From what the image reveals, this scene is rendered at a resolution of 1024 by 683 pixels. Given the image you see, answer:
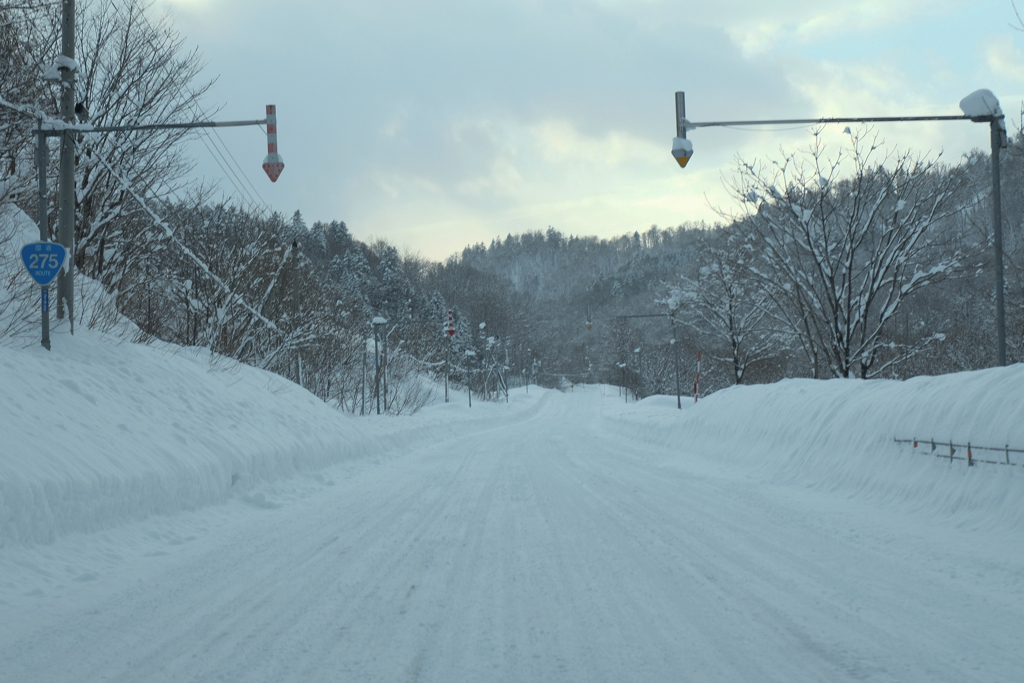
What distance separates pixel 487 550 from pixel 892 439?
628 cm

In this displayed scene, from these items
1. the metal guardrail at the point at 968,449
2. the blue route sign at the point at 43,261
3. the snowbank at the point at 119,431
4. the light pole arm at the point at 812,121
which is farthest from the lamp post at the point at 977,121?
the blue route sign at the point at 43,261

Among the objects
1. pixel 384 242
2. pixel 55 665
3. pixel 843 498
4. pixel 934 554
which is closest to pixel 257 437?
pixel 55 665

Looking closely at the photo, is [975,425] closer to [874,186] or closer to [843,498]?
[843,498]

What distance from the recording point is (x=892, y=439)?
10.0m

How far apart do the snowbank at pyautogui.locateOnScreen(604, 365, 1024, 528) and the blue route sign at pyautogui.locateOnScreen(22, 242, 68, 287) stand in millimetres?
11651

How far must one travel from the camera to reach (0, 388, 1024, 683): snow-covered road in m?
4.17

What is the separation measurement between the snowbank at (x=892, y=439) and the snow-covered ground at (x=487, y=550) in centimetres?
4

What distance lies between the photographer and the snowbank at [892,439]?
7.83m

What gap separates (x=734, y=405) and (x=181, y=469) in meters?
13.0

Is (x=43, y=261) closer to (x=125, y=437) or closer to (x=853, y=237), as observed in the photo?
(x=125, y=437)

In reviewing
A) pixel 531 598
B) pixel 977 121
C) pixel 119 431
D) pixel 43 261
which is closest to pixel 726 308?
pixel 977 121

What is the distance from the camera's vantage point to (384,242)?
138000 millimetres

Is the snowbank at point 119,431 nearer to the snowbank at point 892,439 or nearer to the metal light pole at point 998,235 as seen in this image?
the snowbank at point 892,439

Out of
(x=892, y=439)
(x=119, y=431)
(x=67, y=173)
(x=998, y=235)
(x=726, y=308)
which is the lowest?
(x=892, y=439)
